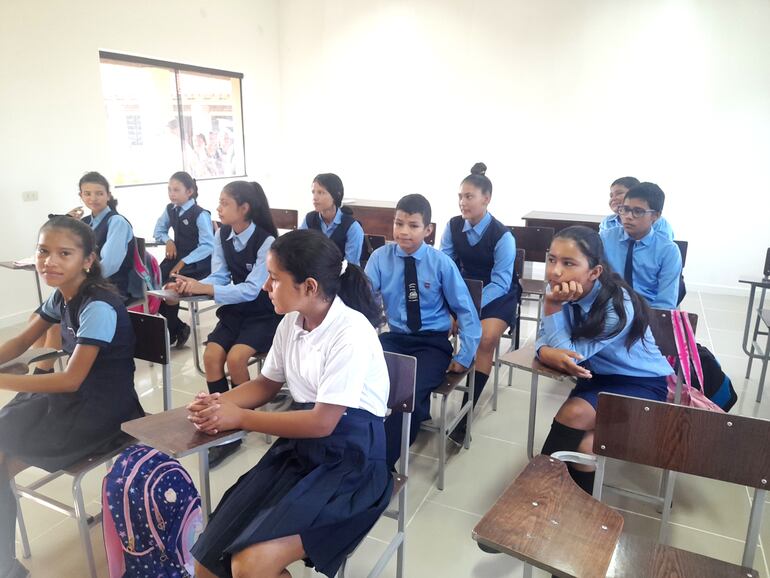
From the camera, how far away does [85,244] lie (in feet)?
5.98

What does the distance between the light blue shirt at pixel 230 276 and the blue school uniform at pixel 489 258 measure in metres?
1.04

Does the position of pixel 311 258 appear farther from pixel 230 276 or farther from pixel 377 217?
pixel 377 217

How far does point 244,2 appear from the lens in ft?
21.0

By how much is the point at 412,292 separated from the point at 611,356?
0.85 m

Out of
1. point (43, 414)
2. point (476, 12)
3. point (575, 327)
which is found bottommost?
point (43, 414)

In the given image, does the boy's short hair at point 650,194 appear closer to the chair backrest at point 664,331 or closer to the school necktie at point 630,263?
the school necktie at point 630,263

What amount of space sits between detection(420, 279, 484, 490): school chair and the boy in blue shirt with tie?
0.06 m

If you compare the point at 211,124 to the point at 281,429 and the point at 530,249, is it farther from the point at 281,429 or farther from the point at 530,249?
the point at 281,429

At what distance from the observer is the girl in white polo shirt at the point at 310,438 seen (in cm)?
124

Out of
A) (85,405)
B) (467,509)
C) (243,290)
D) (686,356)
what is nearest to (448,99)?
(243,290)

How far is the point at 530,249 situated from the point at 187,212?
2.41m

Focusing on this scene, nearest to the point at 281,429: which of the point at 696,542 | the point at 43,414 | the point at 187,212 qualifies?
the point at 43,414

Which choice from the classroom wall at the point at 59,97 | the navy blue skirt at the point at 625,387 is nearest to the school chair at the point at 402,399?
the navy blue skirt at the point at 625,387

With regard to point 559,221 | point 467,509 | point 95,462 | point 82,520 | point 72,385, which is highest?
point 559,221
